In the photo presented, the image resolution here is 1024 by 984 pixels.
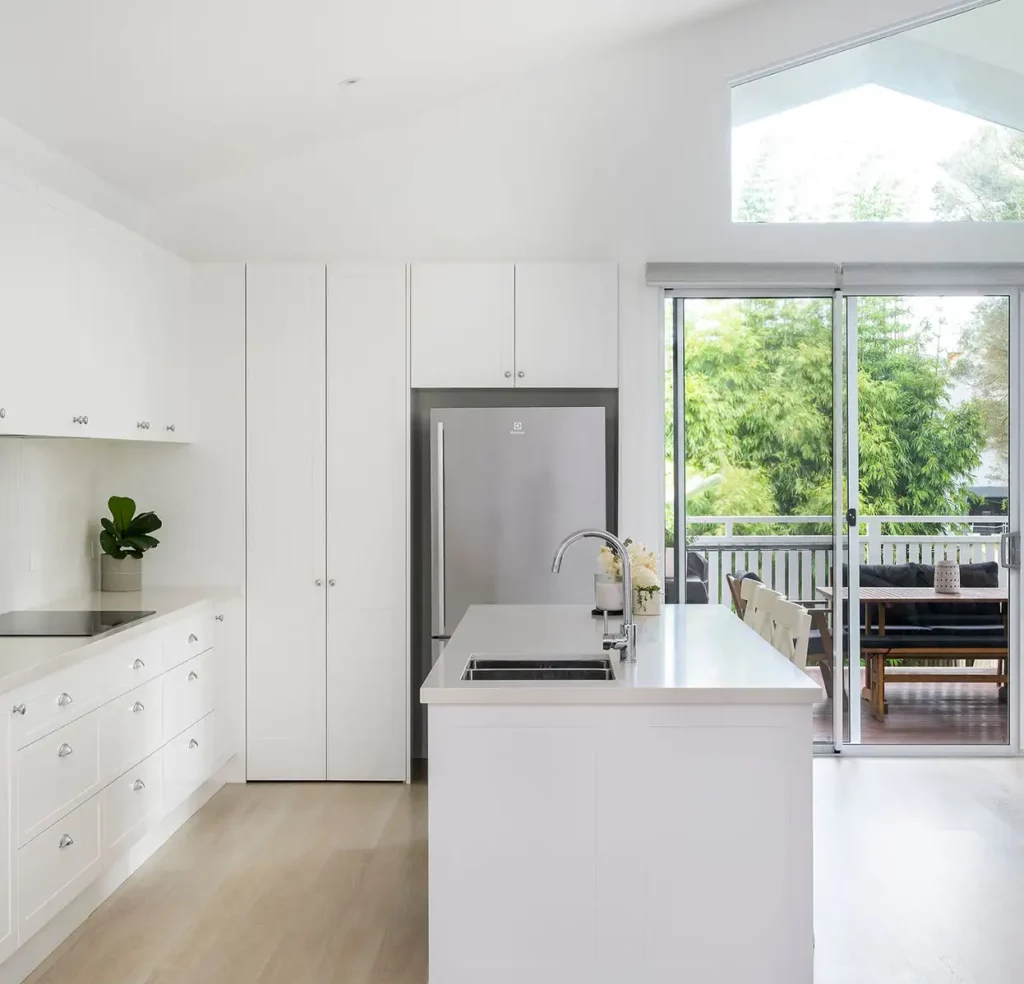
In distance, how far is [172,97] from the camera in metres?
3.64

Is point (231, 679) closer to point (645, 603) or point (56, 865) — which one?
point (56, 865)

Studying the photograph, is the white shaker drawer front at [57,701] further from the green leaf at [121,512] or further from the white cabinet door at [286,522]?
the white cabinet door at [286,522]

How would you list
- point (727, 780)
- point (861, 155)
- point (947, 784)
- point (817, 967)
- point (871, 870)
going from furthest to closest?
point (861, 155) → point (947, 784) → point (871, 870) → point (817, 967) → point (727, 780)

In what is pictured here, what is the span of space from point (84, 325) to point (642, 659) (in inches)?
86.2

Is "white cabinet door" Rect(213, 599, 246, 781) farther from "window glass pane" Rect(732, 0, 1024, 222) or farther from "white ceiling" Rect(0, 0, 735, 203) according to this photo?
"window glass pane" Rect(732, 0, 1024, 222)

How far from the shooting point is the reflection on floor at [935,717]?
4902 mm

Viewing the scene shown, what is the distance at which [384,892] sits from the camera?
3328 mm

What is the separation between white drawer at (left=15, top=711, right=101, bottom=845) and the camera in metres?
2.70

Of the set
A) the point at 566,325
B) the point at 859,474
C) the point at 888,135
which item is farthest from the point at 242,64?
the point at 859,474

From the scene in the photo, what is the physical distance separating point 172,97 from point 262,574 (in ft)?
6.47

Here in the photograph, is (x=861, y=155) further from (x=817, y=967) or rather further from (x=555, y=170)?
(x=817, y=967)

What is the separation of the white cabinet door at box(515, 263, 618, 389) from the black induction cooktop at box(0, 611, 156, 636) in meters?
1.94

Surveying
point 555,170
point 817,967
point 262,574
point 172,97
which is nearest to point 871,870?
point 817,967

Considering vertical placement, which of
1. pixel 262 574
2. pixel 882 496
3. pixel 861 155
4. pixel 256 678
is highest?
pixel 861 155
